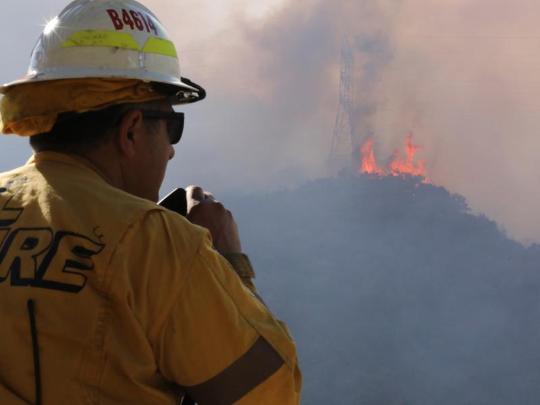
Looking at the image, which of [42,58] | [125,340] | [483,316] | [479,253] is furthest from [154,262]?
[479,253]

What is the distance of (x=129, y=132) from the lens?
2.36 meters

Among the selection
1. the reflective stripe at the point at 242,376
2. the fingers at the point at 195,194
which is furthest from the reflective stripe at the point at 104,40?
the reflective stripe at the point at 242,376

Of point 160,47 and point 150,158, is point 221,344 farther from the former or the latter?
point 160,47

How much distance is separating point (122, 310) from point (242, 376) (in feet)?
1.32

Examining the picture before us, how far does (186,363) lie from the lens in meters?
1.95

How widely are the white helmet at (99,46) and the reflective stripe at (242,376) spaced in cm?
108

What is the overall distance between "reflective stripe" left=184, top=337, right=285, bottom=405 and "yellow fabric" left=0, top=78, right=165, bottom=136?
990mm

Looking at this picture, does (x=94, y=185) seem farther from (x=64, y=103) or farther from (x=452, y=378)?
(x=452, y=378)

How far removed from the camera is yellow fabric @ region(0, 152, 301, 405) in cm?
189

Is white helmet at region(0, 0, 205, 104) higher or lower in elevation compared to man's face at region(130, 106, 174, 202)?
higher

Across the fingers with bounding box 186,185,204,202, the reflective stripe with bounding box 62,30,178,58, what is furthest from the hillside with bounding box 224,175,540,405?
the reflective stripe with bounding box 62,30,178,58

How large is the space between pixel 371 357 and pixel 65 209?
63246 millimetres

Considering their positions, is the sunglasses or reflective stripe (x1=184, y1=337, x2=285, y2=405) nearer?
reflective stripe (x1=184, y1=337, x2=285, y2=405)

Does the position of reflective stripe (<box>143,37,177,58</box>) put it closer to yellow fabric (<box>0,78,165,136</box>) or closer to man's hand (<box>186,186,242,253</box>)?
yellow fabric (<box>0,78,165,136</box>)
